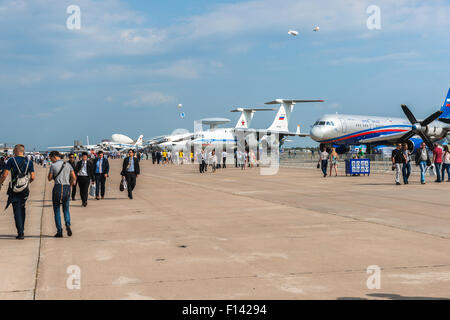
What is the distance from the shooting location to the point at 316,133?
137 feet

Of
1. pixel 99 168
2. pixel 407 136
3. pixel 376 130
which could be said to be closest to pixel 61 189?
pixel 99 168

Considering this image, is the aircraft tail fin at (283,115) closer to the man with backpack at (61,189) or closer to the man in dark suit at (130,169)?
the man in dark suit at (130,169)

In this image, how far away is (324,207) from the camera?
1357cm

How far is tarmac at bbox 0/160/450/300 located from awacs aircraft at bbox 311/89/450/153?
27345 millimetres

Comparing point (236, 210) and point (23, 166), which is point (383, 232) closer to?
point (236, 210)

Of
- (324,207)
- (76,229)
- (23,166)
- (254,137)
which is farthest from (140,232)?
(254,137)

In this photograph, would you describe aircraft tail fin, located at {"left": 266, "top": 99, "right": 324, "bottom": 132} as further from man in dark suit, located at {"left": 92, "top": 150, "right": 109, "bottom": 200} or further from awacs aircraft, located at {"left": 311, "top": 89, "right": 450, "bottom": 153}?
man in dark suit, located at {"left": 92, "top": 150, "right": 109, "bottom": 200}

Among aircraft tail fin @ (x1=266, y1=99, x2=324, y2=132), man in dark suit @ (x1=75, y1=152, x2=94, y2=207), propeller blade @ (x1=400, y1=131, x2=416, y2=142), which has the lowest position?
man in dark suit @ (x1=75, y1=152, x2=94, y2=207)

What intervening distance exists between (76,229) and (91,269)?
4.01 meters

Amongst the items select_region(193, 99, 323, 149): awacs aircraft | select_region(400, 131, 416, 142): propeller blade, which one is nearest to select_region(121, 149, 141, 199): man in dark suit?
select_region(400, 131, 416, 142): propeller blade

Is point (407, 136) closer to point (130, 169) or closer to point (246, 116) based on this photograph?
point (130, 169)

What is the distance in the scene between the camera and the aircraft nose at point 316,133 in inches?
1645

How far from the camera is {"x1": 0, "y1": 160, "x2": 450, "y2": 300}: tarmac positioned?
5.61 metres

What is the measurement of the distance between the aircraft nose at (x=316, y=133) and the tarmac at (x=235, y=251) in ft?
89.7
